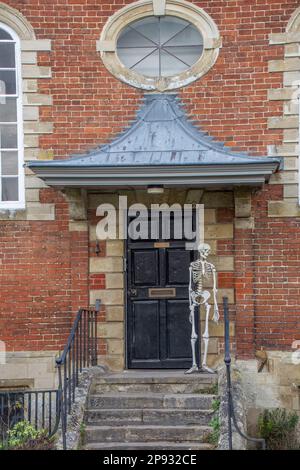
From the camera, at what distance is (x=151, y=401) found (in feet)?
35.1

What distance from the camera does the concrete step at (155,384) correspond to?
1100 cm

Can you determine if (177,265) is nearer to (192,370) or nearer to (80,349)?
(192,370)

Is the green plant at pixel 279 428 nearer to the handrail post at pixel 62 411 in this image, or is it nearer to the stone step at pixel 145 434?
the stone step at pixel 145 434

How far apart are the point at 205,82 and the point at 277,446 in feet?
16.4

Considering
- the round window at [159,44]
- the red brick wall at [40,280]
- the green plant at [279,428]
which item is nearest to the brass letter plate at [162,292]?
the red brick wall at [40,280]

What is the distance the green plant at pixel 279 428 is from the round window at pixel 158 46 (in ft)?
16.2

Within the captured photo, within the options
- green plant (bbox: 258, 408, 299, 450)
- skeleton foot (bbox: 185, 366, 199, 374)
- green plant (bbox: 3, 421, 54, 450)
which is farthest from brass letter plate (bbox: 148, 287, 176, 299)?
green plant (bbox: 3, 421, 54, 450)

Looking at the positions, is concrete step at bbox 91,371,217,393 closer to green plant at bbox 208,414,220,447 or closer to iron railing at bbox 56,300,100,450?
iron railing at bbox 56,300,100,450

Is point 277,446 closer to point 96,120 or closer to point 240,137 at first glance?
point 240,137

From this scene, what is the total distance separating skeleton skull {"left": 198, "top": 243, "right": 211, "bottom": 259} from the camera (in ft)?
38.2

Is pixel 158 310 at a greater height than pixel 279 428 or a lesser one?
greater

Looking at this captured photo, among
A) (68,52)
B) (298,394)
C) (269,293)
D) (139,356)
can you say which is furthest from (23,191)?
(298,394)

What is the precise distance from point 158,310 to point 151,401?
5.27 ft

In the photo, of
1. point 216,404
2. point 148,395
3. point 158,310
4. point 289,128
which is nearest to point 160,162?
point 289,128
